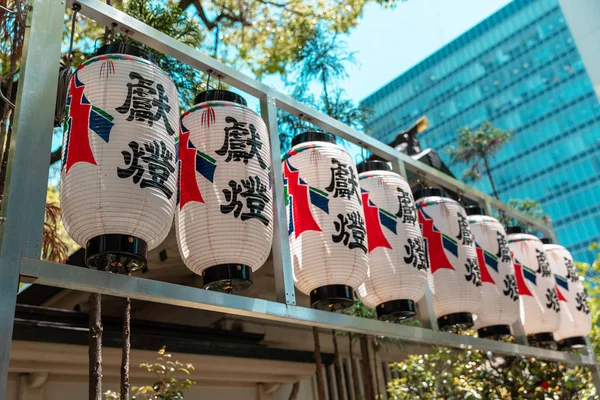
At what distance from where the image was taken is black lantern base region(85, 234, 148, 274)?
2.60 m

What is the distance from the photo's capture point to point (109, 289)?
2.62 meters

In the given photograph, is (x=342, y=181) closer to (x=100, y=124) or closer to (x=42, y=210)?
(x=100, y=124)

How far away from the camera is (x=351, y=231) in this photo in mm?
3660

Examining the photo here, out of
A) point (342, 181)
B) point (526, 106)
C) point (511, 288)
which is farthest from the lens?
point (526, 106)

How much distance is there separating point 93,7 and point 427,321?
10.7 feet

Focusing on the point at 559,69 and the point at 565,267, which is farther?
the point at 559,69


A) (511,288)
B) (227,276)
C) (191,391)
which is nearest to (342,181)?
(227,276)

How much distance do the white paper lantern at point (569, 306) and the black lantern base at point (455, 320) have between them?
6.70 feet

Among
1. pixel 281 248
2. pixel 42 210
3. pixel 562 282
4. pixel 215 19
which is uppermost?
pixel 215 19

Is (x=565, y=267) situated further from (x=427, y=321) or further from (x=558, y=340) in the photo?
(x=427, y=321)

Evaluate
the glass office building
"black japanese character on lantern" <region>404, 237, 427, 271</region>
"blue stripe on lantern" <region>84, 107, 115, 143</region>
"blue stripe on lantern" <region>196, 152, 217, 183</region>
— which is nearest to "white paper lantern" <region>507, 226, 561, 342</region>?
"black japanese character on lantern" <region>404, 237, 427, 271</region>

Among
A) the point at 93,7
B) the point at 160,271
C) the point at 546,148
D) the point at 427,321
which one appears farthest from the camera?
the point at 546,148

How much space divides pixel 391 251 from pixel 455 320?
107 centimetres

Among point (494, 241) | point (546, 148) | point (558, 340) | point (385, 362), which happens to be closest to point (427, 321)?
point (494, 241)
